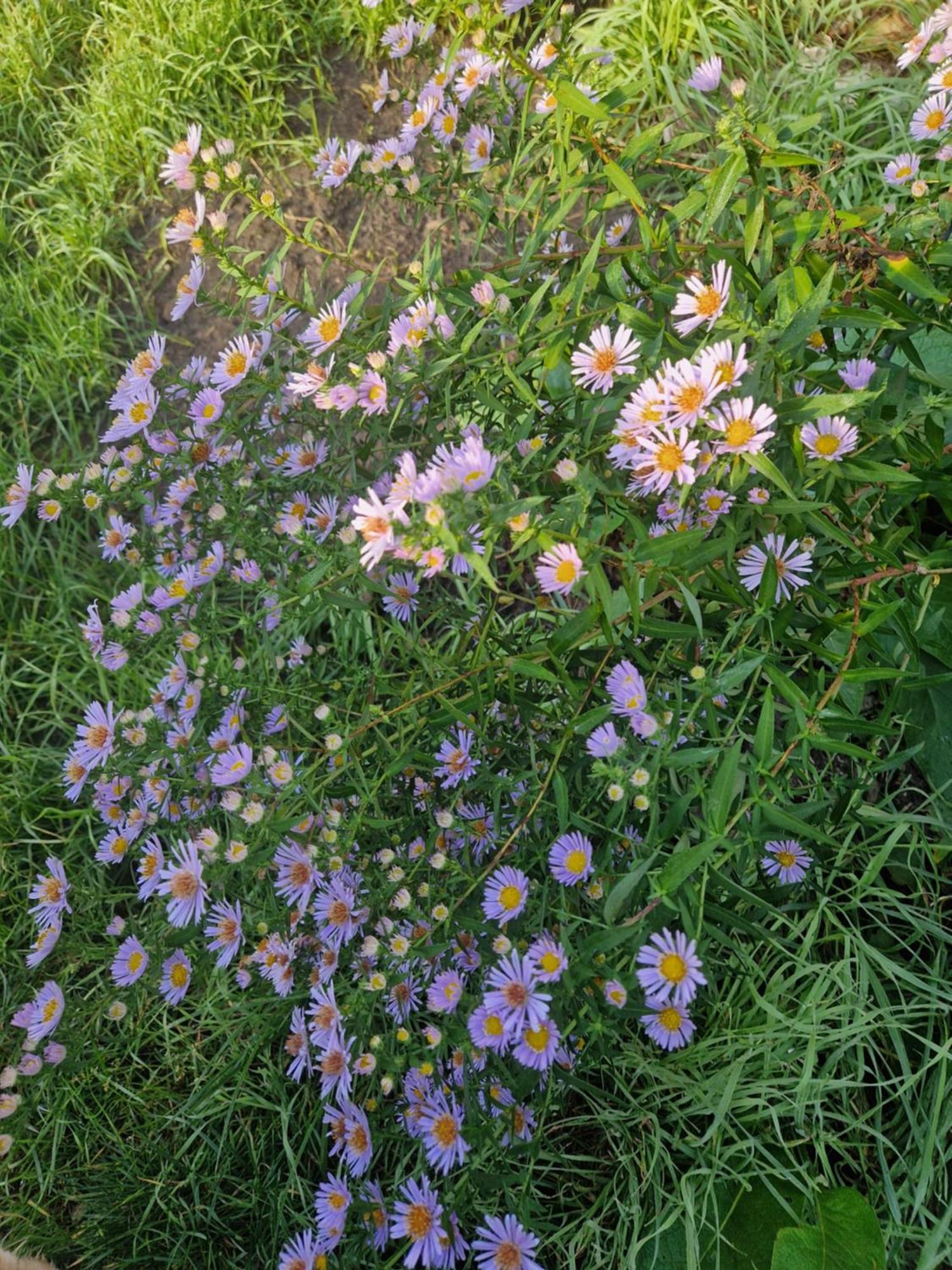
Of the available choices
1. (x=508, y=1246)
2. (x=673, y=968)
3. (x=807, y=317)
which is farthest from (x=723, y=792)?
(x=508, y=1246)

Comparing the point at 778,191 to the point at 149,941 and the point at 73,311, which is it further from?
the point at 73,311

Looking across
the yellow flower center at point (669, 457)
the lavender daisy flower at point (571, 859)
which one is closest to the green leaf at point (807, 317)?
the yellow flower center at point (669, 457)

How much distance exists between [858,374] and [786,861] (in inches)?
29.6

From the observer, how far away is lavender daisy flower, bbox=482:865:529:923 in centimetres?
146

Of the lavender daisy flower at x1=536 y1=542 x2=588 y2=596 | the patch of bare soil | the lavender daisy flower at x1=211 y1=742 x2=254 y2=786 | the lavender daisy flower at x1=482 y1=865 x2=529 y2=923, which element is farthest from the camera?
the patch of bare soil

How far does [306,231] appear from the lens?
1735mm

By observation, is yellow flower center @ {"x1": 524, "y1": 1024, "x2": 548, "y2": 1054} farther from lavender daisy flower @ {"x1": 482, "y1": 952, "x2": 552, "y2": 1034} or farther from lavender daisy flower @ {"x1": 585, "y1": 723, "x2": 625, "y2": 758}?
lavender daisy flower @ {"x1": 585, "y1": 723, "x2": 625, "y2": 758}

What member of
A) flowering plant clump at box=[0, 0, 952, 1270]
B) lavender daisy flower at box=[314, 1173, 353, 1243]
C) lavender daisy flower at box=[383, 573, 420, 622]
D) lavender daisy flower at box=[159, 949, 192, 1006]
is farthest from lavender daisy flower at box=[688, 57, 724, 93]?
lavender daisy flower at box=[314, 1173, 353, 1243]

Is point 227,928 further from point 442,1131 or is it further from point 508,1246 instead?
point 508,1246

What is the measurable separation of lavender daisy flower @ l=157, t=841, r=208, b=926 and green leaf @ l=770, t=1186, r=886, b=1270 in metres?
1.02

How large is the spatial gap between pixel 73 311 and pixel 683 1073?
2803mm

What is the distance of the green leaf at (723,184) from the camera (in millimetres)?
1419

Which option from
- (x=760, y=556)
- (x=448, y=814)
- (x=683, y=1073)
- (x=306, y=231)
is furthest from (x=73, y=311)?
(x=683, y=1073)

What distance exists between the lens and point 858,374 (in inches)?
58.5
